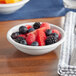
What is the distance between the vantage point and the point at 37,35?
34.8 inches

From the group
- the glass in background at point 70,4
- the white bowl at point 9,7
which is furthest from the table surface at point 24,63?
the glass in background at point 70,4

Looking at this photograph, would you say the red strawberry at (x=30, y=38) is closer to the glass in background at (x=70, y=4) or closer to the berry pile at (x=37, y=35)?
the berry pile at (x=37, y=35)

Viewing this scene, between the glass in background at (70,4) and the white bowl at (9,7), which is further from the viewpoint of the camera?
the glass in background at (70,4)

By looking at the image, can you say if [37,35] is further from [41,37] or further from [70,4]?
[70,4]

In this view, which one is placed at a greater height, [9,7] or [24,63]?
[9,7]

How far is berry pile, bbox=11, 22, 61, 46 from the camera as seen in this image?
864 mm

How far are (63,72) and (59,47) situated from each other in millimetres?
224

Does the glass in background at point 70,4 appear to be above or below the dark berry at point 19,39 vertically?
below

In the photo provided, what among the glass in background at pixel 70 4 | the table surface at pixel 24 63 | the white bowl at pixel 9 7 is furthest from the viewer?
the glass in background at pixel 70 4

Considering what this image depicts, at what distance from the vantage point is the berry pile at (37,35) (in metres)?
0.86

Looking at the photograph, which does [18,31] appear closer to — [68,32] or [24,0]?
[68,32]

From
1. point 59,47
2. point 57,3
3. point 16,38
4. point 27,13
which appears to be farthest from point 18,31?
point 57,3

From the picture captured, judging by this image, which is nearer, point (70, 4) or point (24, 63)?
point (24, 63)

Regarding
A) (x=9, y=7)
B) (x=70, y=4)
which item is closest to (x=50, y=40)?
(x=9, y=7)
